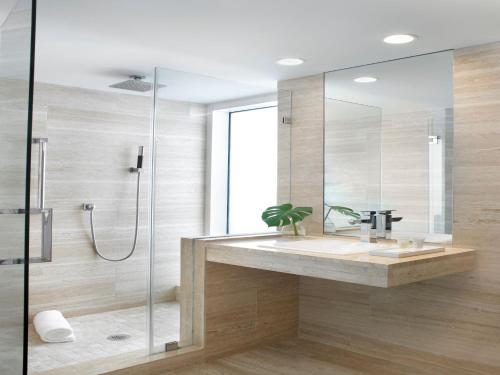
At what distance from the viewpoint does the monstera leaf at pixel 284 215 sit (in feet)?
13.1

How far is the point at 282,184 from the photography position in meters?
4.33

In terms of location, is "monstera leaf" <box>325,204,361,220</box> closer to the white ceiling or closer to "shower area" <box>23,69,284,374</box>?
"shower area" <box>23,69,284,374</box>

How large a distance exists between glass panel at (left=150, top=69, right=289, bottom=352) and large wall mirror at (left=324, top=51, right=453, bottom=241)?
717 millimetres

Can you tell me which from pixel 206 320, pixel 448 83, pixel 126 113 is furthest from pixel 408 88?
pixel 126 113

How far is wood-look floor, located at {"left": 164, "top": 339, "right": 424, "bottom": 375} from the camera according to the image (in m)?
3.43

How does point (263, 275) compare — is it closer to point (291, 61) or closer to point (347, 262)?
point (347, 262)

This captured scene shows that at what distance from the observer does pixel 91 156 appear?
16.1ft

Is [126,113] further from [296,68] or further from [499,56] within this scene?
[499,56]

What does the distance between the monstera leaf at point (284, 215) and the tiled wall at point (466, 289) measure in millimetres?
760

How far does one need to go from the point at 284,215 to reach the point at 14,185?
2240 millimetres

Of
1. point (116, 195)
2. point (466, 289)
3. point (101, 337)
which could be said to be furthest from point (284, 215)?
point (116, 195)

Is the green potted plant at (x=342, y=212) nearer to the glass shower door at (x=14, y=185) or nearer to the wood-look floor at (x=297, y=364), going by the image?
the wood-look floor at (x=297, y=364)

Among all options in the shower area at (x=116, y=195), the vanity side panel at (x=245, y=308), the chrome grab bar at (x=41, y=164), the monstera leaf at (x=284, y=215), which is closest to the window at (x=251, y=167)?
the shower area at (x=116, y=195)

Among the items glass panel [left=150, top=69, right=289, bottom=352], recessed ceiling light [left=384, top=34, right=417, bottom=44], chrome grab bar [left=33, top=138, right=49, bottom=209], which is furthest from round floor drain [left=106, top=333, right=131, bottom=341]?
recessed ceiling light [left=384, top=34, right=417, bottom=44]
